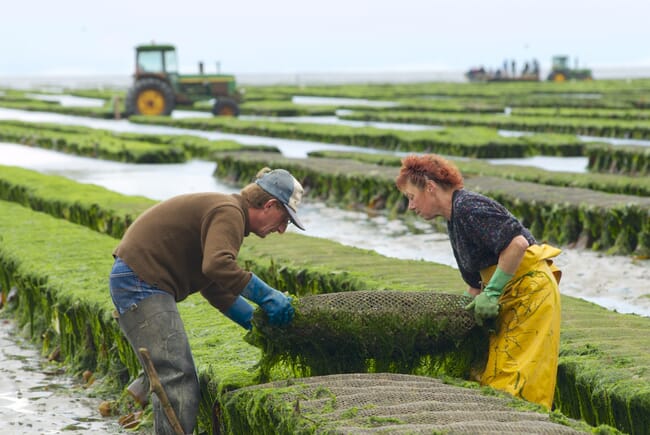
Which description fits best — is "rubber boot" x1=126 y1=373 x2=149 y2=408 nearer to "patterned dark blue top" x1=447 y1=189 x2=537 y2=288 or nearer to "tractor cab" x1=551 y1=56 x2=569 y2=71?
"patterned dark blue top" x1=447 y1=189 x2=537 y2=288

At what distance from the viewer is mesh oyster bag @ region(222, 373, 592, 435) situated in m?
4.15

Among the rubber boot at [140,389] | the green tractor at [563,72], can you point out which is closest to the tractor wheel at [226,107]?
the rubber boot at [140,389]

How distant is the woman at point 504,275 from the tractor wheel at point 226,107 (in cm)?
3328

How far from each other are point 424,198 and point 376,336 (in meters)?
0.71

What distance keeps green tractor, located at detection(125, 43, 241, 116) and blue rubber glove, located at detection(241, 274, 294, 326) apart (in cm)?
3158

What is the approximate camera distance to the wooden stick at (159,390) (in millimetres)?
4859

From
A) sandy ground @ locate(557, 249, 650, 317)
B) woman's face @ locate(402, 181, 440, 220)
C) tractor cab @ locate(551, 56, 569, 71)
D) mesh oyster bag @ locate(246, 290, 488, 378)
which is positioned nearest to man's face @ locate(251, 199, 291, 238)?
mesh oyster bag @ locate(246, 290, 488, 378)

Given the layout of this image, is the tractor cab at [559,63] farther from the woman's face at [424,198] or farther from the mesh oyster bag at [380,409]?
the mesh oyster bag at [380,409]

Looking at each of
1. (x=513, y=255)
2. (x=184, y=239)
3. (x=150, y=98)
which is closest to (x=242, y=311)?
(x=184, y=239)

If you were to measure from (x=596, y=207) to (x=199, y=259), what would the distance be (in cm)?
812

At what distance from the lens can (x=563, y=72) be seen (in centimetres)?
7431

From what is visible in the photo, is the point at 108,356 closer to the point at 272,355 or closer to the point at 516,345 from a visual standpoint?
the point at 272,355

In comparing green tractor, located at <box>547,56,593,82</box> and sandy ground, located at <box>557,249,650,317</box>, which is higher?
sandy ground, located at <box>557,249,650,317</box>

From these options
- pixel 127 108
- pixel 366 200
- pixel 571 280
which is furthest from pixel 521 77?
pixel 571 280
